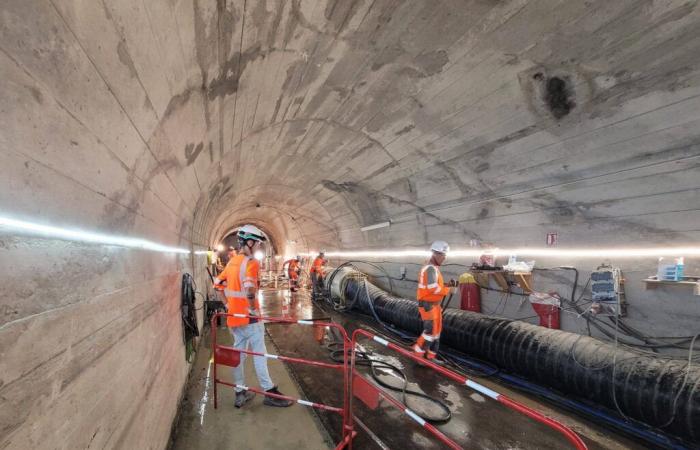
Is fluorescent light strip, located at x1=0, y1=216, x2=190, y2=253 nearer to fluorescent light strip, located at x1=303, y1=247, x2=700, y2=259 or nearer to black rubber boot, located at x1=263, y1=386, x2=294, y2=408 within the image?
black rubber boot, located at x1=263, y1=386, x2=294, y2=408

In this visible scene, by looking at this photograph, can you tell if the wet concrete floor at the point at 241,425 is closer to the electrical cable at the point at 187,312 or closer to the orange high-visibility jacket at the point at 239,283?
the electrical cable at the point at 187,312

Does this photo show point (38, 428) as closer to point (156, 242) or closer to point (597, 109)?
point (156, 242)

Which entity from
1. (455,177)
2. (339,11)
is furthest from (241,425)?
(455,177)

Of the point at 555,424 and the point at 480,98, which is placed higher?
the point at 480,98

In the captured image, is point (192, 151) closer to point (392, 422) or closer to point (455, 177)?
point (392, 422)

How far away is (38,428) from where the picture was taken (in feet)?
3.57

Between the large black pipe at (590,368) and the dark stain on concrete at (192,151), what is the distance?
16.0 feet

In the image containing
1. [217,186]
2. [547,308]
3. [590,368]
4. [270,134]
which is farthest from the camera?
[217,186]

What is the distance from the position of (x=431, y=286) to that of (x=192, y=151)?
3.85 metres

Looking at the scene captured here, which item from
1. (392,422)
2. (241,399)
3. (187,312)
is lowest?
(392,422)

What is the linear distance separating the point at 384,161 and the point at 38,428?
5.69 m

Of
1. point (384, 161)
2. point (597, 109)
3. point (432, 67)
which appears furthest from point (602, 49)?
point (384, 161)

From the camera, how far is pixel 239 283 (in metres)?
3.96

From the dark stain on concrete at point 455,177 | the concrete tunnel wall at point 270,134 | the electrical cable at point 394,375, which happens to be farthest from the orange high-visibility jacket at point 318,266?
the dark stain on concrete at point 455,177
